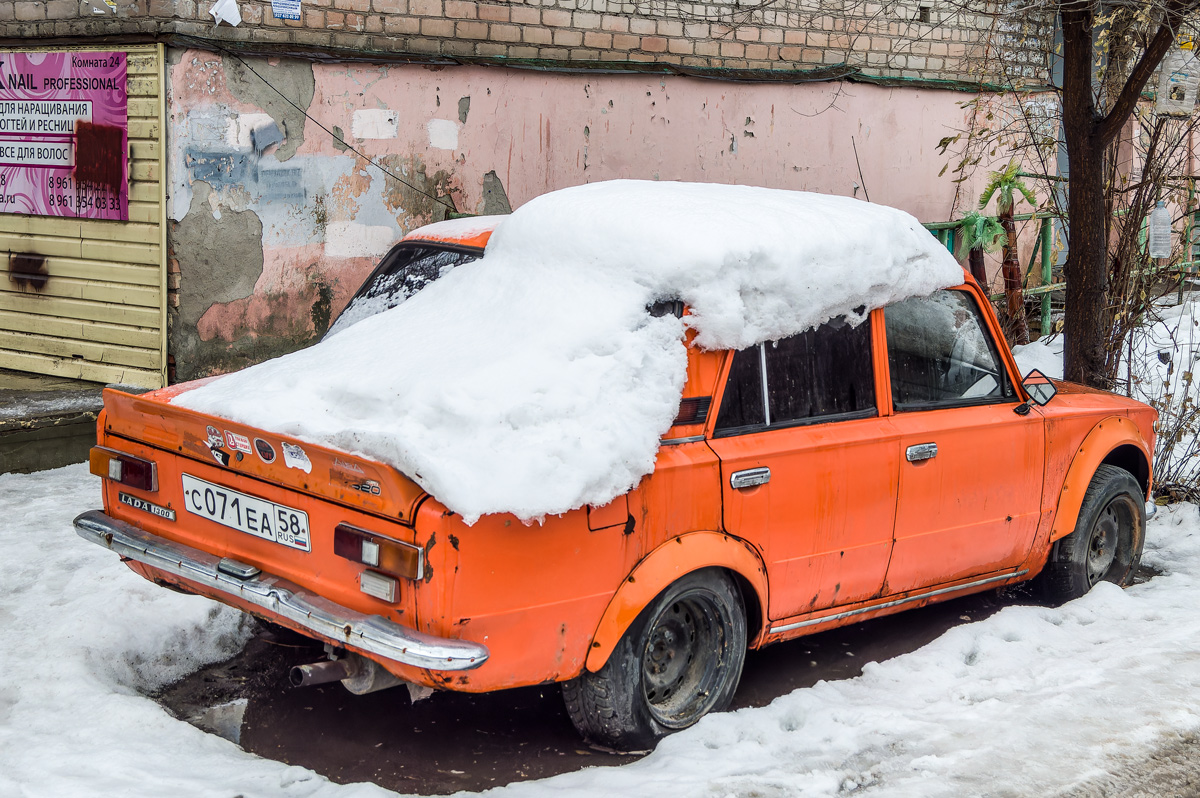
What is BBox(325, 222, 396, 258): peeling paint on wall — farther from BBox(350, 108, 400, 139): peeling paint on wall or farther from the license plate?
the license plate

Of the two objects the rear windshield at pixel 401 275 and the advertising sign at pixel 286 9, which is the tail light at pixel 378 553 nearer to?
the rear windshield at pixel 401 275

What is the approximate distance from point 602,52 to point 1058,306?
243 inches

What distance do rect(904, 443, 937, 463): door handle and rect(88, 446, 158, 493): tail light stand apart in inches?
106

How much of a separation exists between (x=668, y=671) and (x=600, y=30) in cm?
728

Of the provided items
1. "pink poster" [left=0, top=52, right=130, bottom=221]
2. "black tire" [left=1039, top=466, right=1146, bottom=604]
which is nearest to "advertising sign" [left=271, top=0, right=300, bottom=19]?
"pink poster" [left=0, top=52, right=130, bottom=221]

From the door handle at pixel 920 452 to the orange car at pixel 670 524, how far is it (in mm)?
14

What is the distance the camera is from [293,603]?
3.30m

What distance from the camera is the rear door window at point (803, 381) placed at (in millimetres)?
3834

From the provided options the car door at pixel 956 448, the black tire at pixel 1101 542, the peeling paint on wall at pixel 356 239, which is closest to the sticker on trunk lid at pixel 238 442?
the car door at pixel 956 448

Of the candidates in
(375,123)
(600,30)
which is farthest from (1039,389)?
(600,30)

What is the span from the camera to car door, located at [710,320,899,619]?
12.5 feet

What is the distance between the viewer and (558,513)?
3184 mm

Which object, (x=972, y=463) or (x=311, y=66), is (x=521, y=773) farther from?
(x=311, y=66)

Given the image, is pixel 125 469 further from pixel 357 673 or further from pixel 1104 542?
pixel 1104 542
